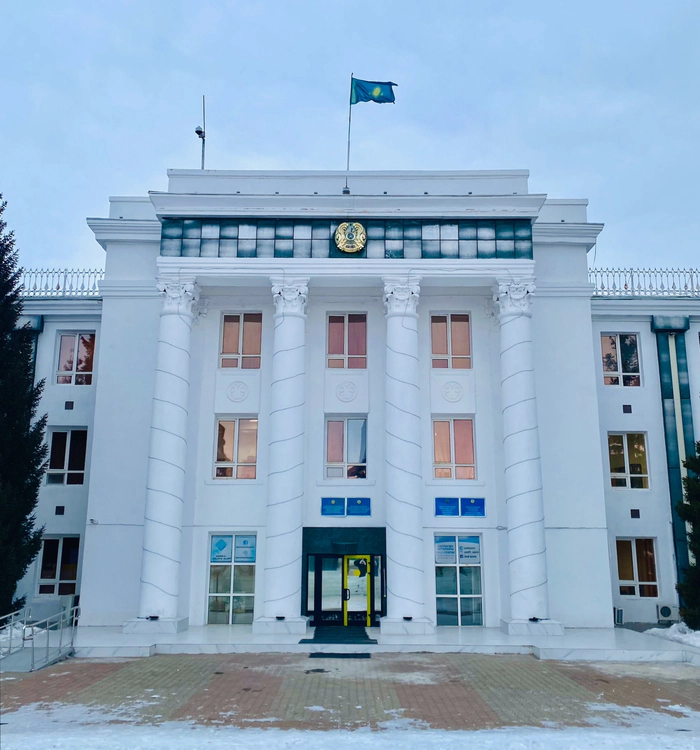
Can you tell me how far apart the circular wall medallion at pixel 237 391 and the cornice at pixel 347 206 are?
517cm

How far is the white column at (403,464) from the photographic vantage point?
19.3 metres

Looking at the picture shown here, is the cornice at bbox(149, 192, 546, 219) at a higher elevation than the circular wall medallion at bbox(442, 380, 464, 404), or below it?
higher

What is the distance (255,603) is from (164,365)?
7457mm

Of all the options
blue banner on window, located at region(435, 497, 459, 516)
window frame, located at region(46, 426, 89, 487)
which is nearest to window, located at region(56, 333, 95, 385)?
window frame, located at region(46, 426, 89, 487)

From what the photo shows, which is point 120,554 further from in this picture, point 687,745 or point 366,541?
point 687,745

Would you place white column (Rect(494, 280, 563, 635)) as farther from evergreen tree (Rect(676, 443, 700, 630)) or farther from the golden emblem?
the golden emblem

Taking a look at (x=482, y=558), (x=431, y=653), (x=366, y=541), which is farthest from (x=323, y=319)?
(x=431, y=653)

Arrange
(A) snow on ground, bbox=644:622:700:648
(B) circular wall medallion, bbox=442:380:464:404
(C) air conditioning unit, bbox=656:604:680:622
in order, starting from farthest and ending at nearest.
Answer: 1. (C) air conditioning unit, bbox=656:604:680:622
2. (B) circular wall medallion, bbox=442:380:464:404
3. (A) snow on ground, bbox=644:622:700:648

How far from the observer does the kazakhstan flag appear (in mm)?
23562

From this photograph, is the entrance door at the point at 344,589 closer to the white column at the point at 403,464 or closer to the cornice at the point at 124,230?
the white column at the point at 403,464

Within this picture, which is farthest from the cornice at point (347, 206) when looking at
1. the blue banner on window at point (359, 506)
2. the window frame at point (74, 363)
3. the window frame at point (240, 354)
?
the blue banner on window at point (359, 506)

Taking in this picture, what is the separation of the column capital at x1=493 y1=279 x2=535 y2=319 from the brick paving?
9697 millimetres

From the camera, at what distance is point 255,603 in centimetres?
2103

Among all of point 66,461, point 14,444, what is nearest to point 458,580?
point 14,444
